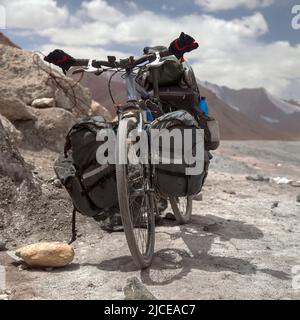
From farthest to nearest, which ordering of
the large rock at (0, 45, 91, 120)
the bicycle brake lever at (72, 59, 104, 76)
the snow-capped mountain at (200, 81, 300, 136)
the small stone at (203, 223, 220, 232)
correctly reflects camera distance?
the snow-capped mountain at (200, 81, 300, 136), the large rock at (0, 45, 91, 120), the small stone at (203, 223, 220, 232), the bicycle brake lever at (72, 59, 104, 76)

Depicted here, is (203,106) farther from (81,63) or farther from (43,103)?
(43,103)

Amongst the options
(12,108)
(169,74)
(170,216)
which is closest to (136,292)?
(169,74)

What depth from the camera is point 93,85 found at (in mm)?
47656

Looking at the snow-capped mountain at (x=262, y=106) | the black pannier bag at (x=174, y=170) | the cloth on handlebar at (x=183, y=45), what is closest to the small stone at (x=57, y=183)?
the black pannier bag at (x=174, y=170)

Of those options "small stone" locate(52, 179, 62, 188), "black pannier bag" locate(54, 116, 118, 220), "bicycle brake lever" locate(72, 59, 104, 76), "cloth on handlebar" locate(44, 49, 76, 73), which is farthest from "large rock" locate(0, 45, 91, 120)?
"black pannier bag" locate(54, 116, 118, 220)

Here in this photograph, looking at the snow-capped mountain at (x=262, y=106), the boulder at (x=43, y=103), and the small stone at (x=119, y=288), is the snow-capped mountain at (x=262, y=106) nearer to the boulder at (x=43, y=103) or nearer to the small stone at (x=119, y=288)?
the boulder at (x=43, y=103)

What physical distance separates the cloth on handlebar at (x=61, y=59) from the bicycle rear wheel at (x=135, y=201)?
85 centimetres

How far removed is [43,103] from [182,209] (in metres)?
4.56

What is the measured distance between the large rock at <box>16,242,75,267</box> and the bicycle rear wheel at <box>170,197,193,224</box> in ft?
5.18

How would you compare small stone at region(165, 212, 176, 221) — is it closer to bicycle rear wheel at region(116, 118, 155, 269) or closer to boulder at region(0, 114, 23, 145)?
bicycle rear wheel at region(116, 118, 155, 269)

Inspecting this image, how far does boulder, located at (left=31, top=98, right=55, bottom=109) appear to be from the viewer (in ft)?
30.5

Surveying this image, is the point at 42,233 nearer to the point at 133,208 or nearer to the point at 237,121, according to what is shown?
the point at 133,208

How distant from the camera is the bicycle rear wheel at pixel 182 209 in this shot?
5180 mm

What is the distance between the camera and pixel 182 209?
572 cm
